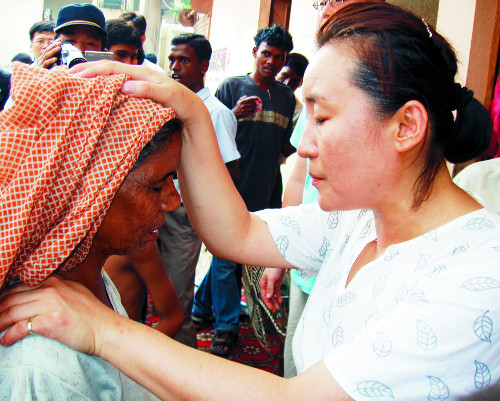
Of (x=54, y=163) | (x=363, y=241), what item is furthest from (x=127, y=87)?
(x=363, y=241)

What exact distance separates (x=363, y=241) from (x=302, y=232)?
25 cm

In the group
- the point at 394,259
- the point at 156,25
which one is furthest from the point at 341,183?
the point at 156,25

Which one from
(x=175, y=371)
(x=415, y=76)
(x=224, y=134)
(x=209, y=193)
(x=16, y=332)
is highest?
(x=415, y=76)

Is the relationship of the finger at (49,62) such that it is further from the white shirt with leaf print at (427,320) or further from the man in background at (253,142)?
the white shirt with leaf print at (427,320)

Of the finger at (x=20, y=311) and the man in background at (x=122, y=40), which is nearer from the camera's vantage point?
the finger at (x=20, y=311)

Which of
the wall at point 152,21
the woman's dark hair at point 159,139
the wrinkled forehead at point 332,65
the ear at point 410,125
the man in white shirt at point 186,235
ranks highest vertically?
the wall at point 152,21

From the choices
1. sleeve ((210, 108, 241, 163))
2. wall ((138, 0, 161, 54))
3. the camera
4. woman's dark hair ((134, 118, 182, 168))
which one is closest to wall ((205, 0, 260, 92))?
sleeve ((210, 108, 241, 163))

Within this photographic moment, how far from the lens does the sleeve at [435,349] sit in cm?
104

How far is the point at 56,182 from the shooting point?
1062 mm

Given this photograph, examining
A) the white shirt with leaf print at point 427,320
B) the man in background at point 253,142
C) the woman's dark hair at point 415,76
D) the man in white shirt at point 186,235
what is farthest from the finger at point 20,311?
the man in background at point 253,142

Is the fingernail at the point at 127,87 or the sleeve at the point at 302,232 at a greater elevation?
the fingernail at the point at 127,87

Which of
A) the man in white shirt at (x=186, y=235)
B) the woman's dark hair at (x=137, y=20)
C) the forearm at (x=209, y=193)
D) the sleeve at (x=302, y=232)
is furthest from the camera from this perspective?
the woman's dark hair at (x=137, y=20)

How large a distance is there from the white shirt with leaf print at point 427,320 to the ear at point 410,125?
256 millimetres

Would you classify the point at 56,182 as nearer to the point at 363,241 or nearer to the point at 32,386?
the point at 32,386
